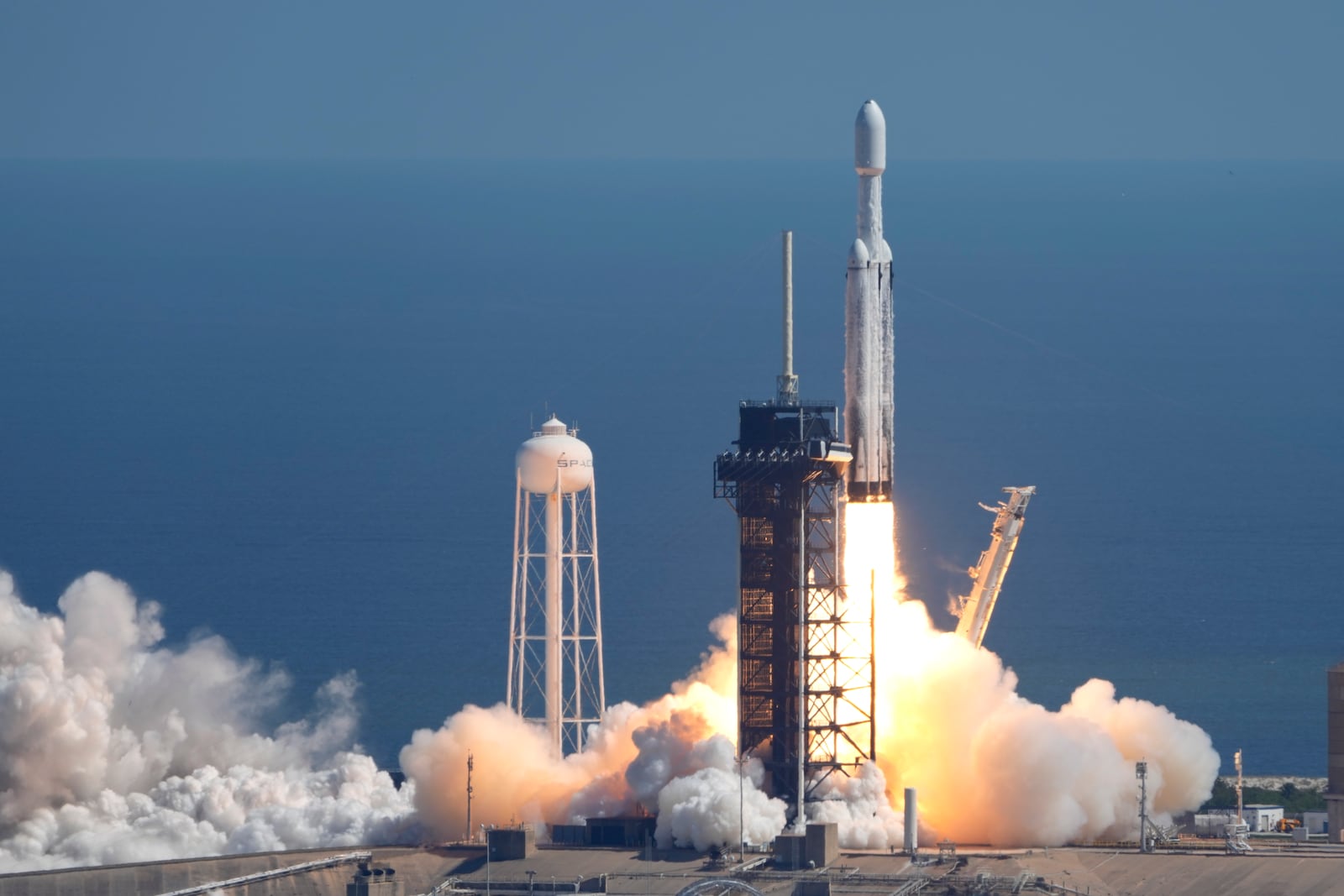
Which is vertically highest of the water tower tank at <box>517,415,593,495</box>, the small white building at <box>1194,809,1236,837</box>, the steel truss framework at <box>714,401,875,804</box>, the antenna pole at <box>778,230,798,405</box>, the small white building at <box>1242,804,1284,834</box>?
the antenna pole at <box>778,230,798,405</box>

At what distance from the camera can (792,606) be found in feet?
314

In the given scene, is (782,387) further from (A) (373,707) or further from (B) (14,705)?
(A) (373,707)

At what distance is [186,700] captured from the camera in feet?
381

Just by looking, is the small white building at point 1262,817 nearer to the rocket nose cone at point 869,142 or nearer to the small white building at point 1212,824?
the small white building at point 1212,824

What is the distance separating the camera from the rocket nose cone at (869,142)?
97.4 m

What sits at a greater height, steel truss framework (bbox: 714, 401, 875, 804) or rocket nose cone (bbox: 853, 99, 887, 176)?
rocket nose cone (bbox: 853, 99, 887, 176)

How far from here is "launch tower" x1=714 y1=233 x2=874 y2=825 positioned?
95312mm

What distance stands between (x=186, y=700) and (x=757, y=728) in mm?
27418

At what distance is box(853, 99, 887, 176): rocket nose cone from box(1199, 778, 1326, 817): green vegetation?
30194 mm

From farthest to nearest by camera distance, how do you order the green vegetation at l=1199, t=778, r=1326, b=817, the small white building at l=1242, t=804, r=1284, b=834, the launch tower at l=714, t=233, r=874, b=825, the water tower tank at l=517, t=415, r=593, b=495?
the green vegetation at l=1199, t=778, r=1326, b=817
the small white building at l=1242, t=804, r=1284, b=834
the water tower tank at l=517, t=415, r=593, b=495
the launch tower at l=714, t=233, r=874, b=825

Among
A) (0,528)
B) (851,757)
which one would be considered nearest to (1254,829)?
(851,757)

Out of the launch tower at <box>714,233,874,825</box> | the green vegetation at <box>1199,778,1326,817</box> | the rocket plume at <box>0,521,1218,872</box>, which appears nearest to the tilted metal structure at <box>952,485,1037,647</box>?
the rocket plume at <box>0,521,1218,872</box>

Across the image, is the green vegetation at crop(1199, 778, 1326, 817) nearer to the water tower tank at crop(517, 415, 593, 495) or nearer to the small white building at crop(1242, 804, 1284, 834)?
the small white building at crop(1242, 804, 1284, 834)

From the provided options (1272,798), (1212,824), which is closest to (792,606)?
(1212,824)
